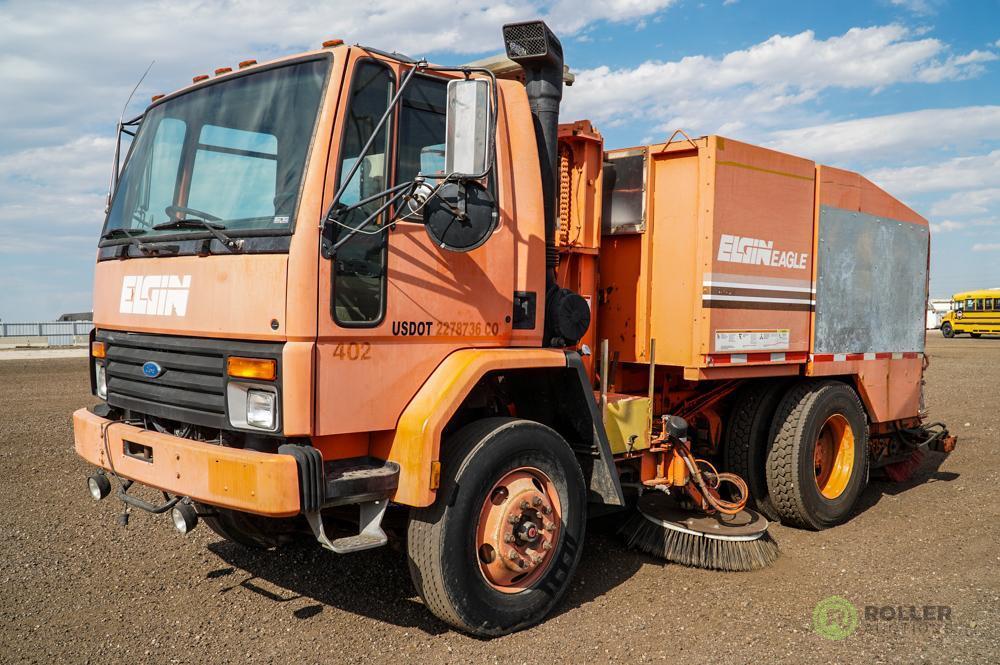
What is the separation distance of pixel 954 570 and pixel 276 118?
15.7 feet

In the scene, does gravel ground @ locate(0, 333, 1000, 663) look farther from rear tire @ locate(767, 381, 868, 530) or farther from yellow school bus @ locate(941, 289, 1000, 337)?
yellow school bus @ locate(941, 289, 1000, 337)

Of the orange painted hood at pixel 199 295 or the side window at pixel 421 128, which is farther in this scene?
the side window at pixel 421 128

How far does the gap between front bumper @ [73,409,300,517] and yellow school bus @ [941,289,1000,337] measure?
44.5 metres

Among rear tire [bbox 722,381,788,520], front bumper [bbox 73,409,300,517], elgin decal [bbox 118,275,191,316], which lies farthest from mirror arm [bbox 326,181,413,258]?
rear tire [bbox 722,381,788,520]

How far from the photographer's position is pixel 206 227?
361cm

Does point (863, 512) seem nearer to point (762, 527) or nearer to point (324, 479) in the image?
point (762, 527)

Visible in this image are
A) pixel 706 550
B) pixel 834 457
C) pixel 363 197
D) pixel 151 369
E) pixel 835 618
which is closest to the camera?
pixel 363 197

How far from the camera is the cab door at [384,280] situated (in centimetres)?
343

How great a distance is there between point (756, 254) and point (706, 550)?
1983 mm

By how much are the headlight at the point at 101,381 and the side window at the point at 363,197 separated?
63.3 inches

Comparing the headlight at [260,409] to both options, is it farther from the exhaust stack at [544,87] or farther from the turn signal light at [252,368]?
the exhaust stack at [544,87]

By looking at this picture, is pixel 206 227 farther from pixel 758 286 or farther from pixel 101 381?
pixel 758 286

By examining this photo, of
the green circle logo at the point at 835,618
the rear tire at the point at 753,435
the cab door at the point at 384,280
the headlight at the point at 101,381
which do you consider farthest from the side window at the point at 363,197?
the rear tire at the point at 753,435

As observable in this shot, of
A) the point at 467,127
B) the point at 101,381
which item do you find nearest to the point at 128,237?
the point at 101,381
